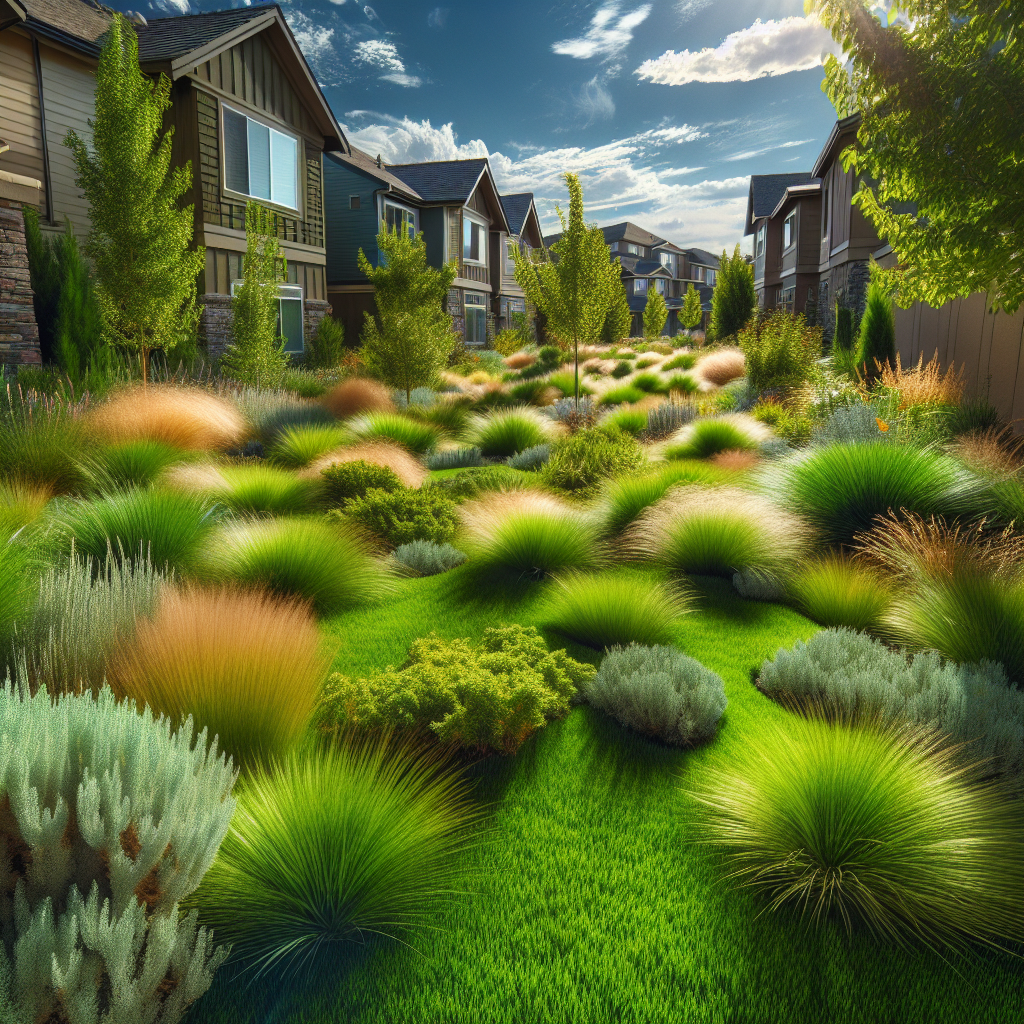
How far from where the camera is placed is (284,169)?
17.5 metres

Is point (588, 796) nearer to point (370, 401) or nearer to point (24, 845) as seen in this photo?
point (24, 845)

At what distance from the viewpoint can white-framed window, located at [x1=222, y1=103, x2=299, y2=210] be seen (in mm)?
15348

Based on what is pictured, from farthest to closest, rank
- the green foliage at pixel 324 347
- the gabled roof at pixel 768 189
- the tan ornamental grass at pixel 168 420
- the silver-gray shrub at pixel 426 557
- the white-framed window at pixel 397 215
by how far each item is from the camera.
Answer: the gabled roof at pixel 768 189 < the white-framed window at pixel 397 215 < the green foliage at pixel 324 347 < the tan ornamental grass at pixel 168 420 < the silver-gray shrub at pixel 426 557

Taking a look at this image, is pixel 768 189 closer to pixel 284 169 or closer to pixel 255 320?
pixel 284 169

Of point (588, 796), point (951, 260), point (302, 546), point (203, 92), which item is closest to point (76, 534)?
point (302, 546)

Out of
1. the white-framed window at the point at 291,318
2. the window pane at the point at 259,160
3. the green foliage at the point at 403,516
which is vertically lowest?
the green foliage at the point at 403,516

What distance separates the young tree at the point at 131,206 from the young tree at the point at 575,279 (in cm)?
607

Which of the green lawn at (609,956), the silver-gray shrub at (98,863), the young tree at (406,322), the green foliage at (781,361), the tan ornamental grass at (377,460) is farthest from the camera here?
the young tree at (406,322)

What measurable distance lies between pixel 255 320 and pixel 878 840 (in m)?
13.3

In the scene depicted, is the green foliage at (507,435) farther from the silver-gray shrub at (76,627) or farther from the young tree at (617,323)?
the young tree at (617,323)

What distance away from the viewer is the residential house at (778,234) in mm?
29859

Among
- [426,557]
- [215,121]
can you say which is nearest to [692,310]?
[215,121]

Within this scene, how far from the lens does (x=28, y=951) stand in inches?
61.2

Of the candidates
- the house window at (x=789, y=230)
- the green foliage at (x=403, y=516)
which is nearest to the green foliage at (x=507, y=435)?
the green foliage at (x=403, y=516)
